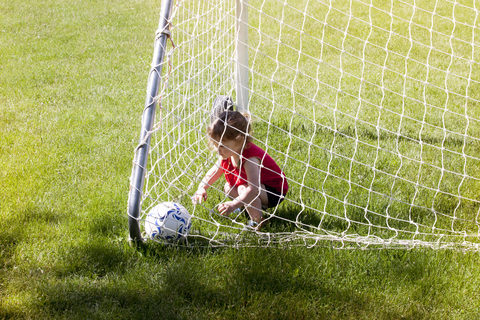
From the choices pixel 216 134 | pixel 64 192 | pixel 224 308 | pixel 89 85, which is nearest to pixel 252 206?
pixel 216 134

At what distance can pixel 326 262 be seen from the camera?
2572mm

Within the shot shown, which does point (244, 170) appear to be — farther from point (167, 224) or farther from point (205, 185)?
point (167, 224)

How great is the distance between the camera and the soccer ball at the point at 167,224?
2.71m

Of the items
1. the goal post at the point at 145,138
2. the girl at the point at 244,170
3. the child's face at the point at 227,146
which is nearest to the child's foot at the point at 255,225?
the girl at the point at 244,170

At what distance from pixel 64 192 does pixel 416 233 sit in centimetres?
250

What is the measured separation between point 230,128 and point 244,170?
0.36 meters

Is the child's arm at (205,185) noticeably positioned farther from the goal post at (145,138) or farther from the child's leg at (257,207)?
the goal post at (145,138)

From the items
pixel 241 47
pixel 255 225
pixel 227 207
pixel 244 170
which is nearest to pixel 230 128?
pixel 244 170

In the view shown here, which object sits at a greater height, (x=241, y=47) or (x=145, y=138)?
(x=241, y=47)

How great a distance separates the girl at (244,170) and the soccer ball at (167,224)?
143 millimetres

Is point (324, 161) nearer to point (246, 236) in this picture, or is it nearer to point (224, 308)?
point (246, 236)

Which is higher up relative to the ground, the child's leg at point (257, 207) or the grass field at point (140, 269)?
the child's leg at point (257, 207)

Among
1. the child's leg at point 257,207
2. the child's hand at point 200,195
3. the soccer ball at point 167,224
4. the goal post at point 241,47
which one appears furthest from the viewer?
the goal post at point 241,47

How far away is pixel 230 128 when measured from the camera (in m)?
2.88
